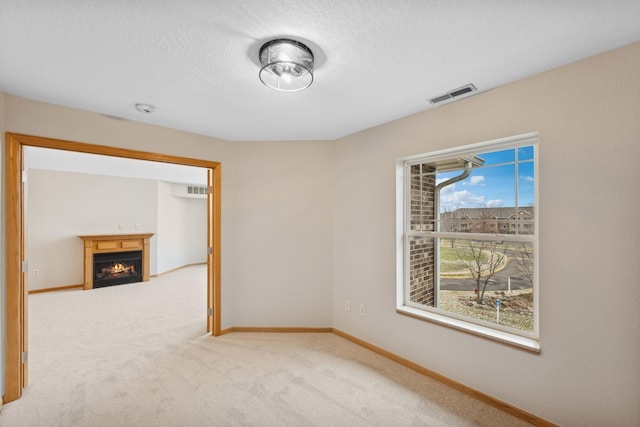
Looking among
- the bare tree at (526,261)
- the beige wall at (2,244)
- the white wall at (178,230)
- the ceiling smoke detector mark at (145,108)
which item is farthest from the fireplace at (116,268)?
the bare tree at (526,261)

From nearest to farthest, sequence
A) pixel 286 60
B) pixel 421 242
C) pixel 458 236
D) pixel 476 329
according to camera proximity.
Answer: pixel 286 60
pixel 476 329
pixel 458 236
pixel 421 242

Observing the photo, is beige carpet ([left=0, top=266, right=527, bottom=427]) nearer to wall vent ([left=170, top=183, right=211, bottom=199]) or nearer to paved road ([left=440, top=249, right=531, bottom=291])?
paved road ([left=440, top=249, right=531, bottom=291])

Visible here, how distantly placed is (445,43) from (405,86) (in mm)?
521

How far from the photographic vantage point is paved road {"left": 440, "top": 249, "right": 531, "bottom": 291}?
2.18 meters

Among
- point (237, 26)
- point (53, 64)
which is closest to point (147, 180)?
point (53, 64)

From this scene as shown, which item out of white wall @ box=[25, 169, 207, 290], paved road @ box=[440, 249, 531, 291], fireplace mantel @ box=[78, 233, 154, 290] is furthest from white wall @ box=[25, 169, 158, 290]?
paved road @ box=[440, 249, 531, 291]

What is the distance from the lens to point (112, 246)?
604 cm

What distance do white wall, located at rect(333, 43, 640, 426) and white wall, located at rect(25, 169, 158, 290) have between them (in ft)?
21.9

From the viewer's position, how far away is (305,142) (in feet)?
11.5

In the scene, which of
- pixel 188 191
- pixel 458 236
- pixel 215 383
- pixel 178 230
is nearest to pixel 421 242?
pixel 458 236

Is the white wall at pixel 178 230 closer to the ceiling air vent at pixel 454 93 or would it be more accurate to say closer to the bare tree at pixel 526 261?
the ceiling air vent at pixel 454 93

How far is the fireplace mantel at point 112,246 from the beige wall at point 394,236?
413 centimetres

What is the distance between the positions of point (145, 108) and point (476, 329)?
328cm

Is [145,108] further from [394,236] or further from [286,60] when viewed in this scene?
[394,236]
